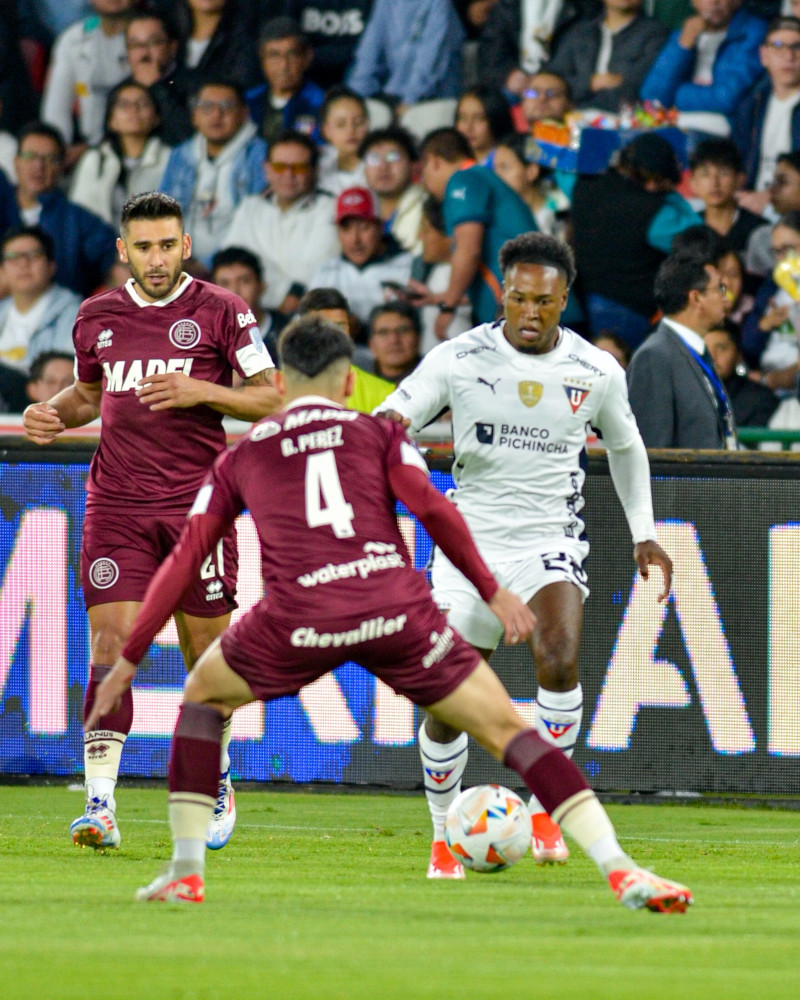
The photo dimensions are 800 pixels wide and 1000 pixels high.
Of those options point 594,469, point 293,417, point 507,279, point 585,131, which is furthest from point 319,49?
point 293,417

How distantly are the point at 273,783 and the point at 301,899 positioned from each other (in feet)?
13.4

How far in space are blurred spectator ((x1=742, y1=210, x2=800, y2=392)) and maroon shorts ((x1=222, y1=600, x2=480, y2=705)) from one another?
7135mm

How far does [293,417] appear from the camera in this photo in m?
4.99

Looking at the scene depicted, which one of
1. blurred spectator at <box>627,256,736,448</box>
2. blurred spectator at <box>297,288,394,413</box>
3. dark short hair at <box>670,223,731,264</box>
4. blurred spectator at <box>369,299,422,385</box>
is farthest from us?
blurred spectator at <box>369,299,422,385</box>

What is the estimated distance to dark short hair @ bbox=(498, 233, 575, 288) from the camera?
674 centimetres

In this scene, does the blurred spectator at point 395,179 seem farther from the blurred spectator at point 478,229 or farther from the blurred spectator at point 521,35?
the blurred spectator at point 521,35

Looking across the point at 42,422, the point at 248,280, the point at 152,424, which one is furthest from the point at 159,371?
the point at 248,280

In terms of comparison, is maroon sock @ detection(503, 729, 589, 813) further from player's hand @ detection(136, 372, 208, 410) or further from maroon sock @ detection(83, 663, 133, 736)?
player's hand @ detection(136, 372, 208, 410)

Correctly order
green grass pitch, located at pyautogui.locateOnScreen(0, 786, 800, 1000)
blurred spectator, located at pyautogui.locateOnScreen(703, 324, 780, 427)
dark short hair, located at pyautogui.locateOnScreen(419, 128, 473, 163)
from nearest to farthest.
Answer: green grass pitch, located at pyautogui.locateOnScreen(0, 786, 800, 1000)
blurred spectator, located at pyautogui.locateOnScreen(703, 324, 780, 427)
dark short hair, located at pyautogui.locateOnScreen(419, 128, 473, 163)

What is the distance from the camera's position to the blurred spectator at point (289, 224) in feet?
42.6

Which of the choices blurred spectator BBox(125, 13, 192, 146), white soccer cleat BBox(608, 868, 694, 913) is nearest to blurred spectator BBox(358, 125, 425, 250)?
blurred spectator BBox(125, 13, 192, 146)

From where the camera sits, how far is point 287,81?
13.5 m

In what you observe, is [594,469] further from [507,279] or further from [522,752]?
[522,752]

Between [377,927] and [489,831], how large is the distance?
4.63 feet
